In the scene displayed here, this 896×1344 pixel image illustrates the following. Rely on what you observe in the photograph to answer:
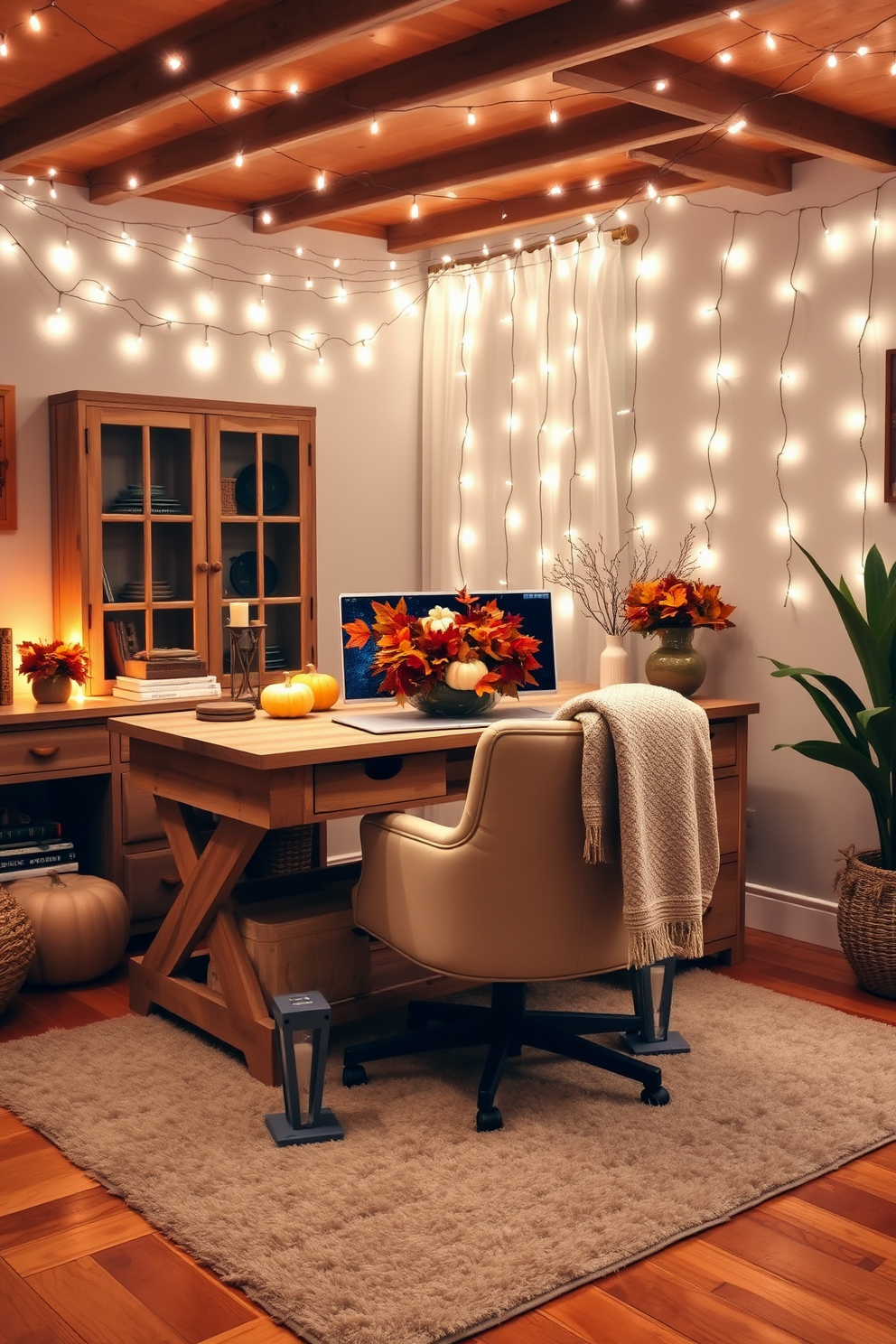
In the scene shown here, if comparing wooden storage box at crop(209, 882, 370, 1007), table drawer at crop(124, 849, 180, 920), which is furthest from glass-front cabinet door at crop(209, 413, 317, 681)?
wooden storage box at crop(209, 882, 370, 1007)

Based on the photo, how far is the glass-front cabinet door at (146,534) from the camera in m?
4.23

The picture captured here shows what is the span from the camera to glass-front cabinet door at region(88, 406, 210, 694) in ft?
13.9

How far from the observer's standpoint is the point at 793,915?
4.24 metres

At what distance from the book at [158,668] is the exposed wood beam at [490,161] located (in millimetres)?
1600

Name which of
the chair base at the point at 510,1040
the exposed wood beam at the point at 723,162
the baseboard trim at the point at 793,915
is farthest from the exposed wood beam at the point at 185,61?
the baseboard trim at the point at 793,915

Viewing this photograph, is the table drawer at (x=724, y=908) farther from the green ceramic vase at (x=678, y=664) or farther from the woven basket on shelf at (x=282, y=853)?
the woven basket on shelf at (x=282, y=853)

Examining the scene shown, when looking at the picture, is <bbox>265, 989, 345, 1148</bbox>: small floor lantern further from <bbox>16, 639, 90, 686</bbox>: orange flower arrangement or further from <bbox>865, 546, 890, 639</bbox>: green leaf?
<bbox>865, 546, 890, 639</bbox>: green leaf

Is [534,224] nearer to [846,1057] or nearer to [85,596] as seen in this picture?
[85,596]

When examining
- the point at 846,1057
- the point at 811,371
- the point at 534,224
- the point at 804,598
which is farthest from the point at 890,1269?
the point at 534,224

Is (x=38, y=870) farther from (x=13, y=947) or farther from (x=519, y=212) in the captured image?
(x=519, y=212)

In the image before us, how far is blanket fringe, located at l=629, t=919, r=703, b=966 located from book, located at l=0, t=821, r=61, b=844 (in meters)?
2.03

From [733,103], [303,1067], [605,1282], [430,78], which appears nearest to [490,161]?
[430,78]

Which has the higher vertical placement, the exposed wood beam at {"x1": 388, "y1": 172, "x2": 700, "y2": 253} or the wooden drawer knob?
the exposed wood beam at {"x1": 388, "y1": 172, "x2": 700, "y2": 253}

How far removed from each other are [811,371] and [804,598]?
0.70 metres
